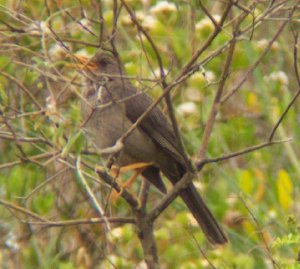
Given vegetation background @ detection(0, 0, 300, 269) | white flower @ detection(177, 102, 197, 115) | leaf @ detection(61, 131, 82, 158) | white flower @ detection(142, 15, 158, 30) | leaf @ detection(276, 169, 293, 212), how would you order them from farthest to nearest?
1. leaf @ detection(276, 169, 293, 212)
2. white flower @ detection(177, 102, 197, 115)
3. white flower @ detection(142, 15, 158, 30)
4. vegetation background @ detection(0, 0, 300, 269)
5. leaf @ detection(61, 131, 82, 158)

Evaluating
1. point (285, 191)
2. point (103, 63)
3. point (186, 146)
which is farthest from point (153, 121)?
point (285, 191)

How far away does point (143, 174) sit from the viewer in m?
6.73

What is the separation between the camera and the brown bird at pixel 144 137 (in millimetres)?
6453

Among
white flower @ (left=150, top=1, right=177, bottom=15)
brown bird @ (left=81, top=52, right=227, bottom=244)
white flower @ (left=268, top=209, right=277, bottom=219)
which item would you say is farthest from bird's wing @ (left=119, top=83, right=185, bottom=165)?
white flower @ (left=268, top=209, right=277, bottom=219)

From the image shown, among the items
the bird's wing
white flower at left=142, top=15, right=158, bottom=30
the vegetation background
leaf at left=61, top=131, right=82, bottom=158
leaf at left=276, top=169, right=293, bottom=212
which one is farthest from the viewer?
leaf at left=276, top=169, right=293, bottom=212

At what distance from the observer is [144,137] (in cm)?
674

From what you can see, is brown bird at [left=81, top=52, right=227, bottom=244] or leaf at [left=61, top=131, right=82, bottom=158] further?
brown bird at [left=81, top=52, right=227, bottom=244]

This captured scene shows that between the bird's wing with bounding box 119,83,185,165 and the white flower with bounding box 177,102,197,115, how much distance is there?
0.73 metres

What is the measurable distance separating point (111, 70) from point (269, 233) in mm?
1549

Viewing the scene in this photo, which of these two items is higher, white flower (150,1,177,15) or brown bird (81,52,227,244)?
white flower (150,1,177,15)

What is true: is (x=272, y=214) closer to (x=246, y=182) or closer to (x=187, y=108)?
(x=246, y=182)

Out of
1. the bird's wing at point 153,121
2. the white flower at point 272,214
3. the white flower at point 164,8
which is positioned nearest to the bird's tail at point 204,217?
the bird's wing at point 153,121

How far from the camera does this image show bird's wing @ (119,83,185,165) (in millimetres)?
6543

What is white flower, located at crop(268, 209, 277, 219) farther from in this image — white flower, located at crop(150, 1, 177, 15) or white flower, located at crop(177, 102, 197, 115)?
white flower, located at crop(150, 1, 177, 15)
